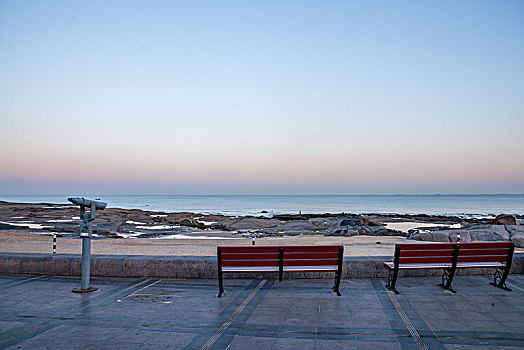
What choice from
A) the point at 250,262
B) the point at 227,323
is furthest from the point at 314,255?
the point at 227,323

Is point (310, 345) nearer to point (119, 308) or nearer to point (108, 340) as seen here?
point (108, 340)

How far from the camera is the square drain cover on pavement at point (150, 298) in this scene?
654 cm

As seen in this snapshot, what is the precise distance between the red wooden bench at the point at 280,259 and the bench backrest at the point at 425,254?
3.57ft

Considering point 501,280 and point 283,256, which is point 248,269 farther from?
point 501,280

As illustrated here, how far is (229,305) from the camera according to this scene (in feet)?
20.7

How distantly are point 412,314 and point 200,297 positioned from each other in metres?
3.27

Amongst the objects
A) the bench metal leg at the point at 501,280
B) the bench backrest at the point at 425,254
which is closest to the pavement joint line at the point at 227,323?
the bench backrest at the point at 425,254

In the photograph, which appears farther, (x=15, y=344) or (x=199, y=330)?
(x=199, y=330)

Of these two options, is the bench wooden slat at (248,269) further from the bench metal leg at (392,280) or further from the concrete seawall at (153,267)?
the bench metal leg at (392,280)

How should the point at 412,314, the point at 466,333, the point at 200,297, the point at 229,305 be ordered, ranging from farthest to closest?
1. the point at 200,297
2. the point at 229,305
3. the point at 412,314
4. the point at 466,333

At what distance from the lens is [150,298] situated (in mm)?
6711

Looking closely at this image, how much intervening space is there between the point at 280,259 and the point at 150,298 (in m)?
2.23

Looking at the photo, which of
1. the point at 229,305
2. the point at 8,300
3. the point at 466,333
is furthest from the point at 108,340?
the point at 466,333

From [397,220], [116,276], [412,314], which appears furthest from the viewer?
[397,220]
